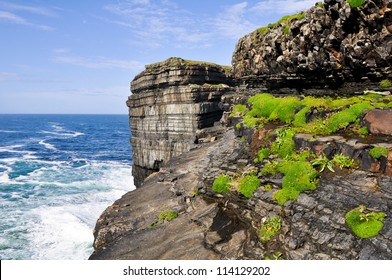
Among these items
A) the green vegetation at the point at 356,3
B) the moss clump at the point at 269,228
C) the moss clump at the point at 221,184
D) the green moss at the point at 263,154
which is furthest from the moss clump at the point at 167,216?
the green vegetation at the point at 356,3

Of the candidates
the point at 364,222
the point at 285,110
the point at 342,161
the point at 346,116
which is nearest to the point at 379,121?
the point at 346,116

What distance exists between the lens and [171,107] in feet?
150

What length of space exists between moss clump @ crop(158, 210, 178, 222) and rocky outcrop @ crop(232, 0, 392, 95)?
39.3 feet

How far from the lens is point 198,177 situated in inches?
847

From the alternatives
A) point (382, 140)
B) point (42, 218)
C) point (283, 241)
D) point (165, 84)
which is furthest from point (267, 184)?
point (165, 84)

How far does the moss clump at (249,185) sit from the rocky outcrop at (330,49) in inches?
309

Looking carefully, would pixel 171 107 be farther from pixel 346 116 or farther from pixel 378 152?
pixel 378 152

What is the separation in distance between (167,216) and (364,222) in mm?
10309

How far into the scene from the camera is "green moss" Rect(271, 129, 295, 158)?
47.4 ft

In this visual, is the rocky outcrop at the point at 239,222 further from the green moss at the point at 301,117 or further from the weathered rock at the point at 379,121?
the green moss at the point at 301,117

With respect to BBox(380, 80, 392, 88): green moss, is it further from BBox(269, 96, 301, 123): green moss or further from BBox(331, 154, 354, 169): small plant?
BBox(331, 154, 354, 169): small plant

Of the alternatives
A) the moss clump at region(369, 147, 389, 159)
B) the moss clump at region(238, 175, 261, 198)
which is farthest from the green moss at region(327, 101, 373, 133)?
the moss clump at region(238, 175, 261, 198)

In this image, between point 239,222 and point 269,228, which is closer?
point 269,228
